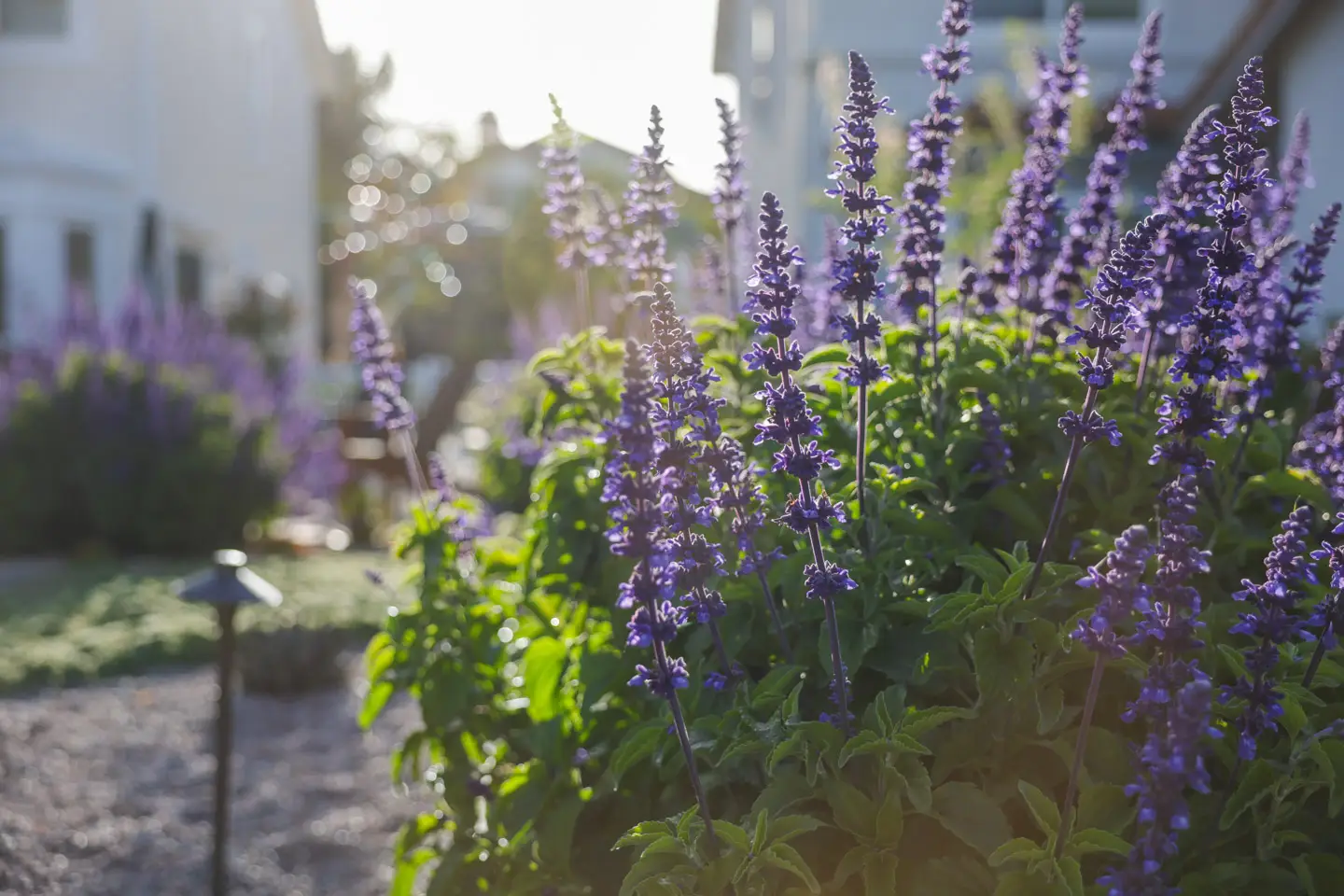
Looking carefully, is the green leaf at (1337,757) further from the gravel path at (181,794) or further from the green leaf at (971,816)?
the gravel path at (181,794)

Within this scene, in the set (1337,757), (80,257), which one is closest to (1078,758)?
(1337,757)

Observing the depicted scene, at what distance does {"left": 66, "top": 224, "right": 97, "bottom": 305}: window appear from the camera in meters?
17.9

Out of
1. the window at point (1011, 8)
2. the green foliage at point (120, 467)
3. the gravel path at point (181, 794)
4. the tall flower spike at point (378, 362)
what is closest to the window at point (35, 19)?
the green foliage at point (120, 467)

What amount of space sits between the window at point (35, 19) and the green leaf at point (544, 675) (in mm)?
18613

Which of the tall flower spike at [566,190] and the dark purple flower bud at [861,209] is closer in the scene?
the dark purple flower bud at [861,209]

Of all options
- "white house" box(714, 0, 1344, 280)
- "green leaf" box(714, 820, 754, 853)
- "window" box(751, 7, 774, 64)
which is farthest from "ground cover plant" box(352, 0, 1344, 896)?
"window" box(751, 7, 774, 64)

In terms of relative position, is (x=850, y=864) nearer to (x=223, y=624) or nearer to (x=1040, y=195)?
(x=1040, y=195)

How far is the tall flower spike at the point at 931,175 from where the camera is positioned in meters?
2.52

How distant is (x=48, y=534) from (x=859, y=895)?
36.0 feet

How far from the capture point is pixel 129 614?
893 centimetres

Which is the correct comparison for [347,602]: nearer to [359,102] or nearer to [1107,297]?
[1107,297]

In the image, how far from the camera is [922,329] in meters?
2.67

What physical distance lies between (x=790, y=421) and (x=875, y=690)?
0.68 m

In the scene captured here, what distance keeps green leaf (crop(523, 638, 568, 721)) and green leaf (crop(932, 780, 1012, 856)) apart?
0.91 m
